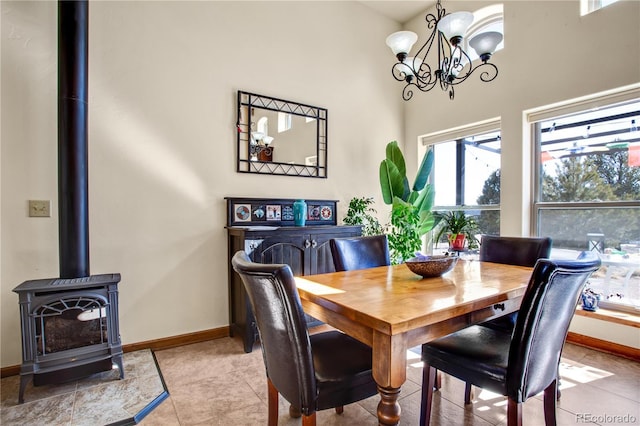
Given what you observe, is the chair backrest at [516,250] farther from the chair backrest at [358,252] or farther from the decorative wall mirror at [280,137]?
the decorative wall mirror at [280,137]

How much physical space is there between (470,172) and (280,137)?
2285mm

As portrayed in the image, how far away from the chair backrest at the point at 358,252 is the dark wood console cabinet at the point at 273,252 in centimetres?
78

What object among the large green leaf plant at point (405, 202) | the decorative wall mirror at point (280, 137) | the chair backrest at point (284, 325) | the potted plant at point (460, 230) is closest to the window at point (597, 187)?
the potted plant at point (460, 230)

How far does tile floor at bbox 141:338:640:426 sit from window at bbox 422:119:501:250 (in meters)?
1.60

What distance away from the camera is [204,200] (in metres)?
2.93

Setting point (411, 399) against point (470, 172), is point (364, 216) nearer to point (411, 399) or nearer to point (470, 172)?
point (470, 172)

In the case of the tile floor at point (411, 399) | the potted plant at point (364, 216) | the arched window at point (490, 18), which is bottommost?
the tile floor at point (411, 399)

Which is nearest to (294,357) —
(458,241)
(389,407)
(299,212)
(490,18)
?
(389,407)

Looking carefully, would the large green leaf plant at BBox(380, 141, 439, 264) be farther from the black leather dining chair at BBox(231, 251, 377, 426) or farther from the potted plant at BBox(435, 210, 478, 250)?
the black leather dining chair at BBox(231, 251, 377, 426)

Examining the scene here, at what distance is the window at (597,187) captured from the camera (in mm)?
2623

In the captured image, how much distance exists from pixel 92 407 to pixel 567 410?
2.73m

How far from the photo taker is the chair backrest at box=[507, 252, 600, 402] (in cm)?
117

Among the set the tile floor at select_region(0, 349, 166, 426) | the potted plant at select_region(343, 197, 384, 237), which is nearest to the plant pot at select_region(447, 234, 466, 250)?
the potted plant at select_region(343, 197, 384, 237)

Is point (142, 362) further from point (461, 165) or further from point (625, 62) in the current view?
point (625, 62)
